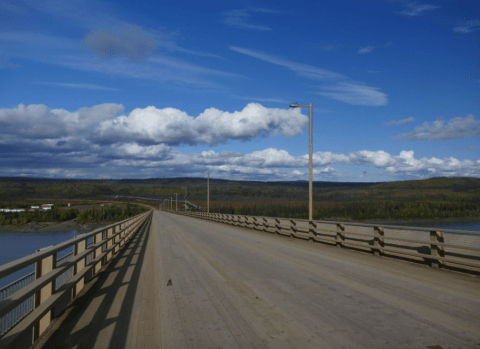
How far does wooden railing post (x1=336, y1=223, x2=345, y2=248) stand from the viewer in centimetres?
1842

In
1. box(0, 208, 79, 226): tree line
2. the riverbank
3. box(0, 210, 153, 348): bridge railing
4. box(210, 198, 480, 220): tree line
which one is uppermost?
box(0, 210, 153, 348): bridge railing

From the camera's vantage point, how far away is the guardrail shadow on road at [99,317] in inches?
229

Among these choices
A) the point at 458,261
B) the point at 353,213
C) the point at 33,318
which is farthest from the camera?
the point at 353,213

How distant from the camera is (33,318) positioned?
5.26 m

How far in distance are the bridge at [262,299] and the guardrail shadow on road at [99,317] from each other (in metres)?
0.02

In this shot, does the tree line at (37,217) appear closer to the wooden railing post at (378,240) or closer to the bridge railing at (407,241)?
the bridge railing at (407,241)

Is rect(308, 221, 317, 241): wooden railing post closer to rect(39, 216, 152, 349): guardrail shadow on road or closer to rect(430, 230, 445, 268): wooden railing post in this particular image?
rect(430, 230, 445, 268): wooden railing post

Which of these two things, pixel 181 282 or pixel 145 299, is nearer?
pixel 145 299

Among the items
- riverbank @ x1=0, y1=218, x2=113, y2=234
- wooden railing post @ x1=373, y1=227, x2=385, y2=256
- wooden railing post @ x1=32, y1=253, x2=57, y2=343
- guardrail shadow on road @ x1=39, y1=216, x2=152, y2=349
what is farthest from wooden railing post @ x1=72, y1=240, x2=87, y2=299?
riverbank @ x1=0, y1=218, x2=113, y2=234

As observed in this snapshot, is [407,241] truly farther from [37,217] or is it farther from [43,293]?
[37,217]

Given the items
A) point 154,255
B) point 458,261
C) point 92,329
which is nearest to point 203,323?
point 92,329

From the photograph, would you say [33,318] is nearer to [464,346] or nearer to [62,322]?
[62,322]

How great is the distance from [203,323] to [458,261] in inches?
314

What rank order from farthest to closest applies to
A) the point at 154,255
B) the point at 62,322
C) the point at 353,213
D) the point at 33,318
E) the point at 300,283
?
the point at 353,213 < the point at 154,255 < the point at 300,283 < the point at 62,322 < the point at 33,318
